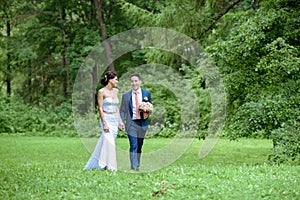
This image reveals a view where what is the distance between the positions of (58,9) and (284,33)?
950 inches

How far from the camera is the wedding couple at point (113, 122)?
34.2 ft

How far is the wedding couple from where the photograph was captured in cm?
1043

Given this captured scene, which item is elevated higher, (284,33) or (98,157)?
(284,33)

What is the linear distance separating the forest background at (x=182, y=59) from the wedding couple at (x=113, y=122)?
112 inches

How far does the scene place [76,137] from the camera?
26.0 metres

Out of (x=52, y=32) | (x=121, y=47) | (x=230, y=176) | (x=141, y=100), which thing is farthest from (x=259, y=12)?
(x=52, y=32)

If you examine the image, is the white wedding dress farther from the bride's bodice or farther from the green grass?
the green grass

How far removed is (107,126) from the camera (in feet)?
34.2

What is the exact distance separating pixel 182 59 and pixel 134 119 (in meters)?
16.2

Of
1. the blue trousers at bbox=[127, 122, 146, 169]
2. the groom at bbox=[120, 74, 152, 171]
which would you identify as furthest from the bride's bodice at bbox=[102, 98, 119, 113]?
the blue trousers at bbox=[127, 122, 146, 169]

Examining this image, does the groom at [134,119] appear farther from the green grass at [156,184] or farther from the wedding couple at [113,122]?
the green grass at [156,184]

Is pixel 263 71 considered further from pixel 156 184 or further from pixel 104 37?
pixel 104 37

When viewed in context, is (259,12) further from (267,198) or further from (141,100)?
(267,198)

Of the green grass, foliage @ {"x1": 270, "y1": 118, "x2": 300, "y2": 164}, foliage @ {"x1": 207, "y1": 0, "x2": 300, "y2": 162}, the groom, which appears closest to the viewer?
the green grass
